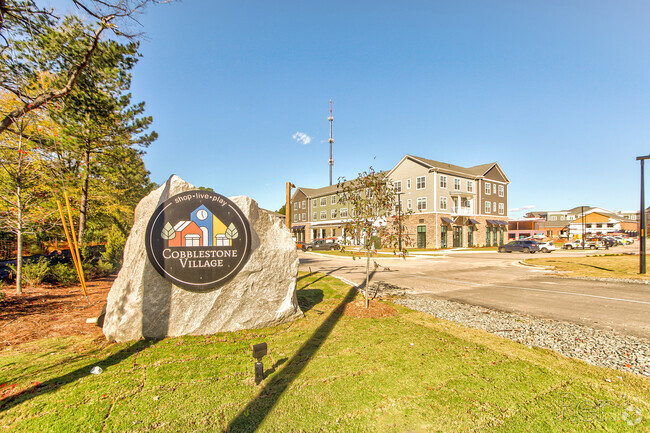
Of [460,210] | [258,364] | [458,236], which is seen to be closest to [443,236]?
[458,236]

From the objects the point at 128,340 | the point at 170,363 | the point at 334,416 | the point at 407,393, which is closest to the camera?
the point at 334,416

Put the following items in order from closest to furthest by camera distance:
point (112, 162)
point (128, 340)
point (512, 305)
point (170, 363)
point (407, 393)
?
point (407, 393), point (170, 363), point (128, 340), point (512, 305), point (112, 162)

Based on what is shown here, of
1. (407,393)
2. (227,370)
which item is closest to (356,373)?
(407,393)

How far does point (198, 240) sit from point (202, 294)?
3.66 ft

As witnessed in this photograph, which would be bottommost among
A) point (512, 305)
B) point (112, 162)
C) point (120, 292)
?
point (512, 305)

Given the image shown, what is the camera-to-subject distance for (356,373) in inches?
165

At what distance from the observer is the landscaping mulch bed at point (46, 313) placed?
5770 millimetres

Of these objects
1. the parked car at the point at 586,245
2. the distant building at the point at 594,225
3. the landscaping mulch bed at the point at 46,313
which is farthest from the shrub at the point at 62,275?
the distant building at the point at 594,225

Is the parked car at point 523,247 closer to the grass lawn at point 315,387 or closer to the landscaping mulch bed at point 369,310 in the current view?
the landscaping mulch bed at point 369,310

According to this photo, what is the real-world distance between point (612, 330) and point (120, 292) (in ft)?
33.6

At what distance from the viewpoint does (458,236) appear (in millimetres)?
42469

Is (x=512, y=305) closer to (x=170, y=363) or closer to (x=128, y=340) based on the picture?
(x=170, y=363)

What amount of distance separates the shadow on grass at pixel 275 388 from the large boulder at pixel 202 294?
4.30ft

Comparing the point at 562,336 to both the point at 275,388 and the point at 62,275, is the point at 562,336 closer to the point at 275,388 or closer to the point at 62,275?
the point at 275,388
